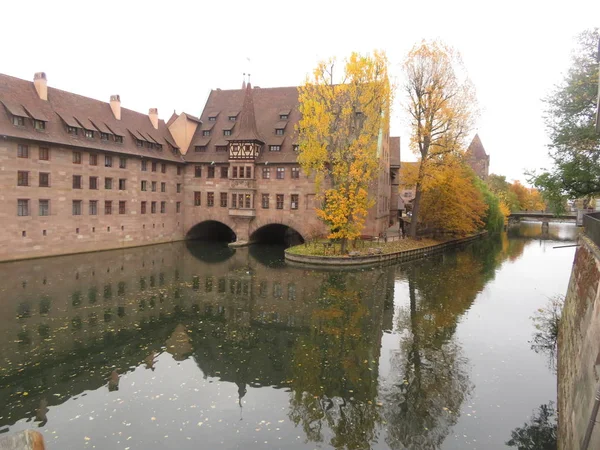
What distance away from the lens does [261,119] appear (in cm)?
4497

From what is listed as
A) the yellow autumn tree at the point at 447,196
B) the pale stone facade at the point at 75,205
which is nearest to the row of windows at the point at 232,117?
the pale stone facade at the point at 75,205

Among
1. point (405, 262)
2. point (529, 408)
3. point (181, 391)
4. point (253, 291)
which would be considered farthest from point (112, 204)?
point (529, 408)

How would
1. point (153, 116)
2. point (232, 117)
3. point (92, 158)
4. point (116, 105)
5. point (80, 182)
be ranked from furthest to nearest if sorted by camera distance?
1. point (232, 117)
2. point (153, 116)
3. point (116, 105)
4. point (92, 158)
5. point (80, 182)

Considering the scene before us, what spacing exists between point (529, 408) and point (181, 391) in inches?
346

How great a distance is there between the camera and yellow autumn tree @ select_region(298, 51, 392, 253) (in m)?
30.8

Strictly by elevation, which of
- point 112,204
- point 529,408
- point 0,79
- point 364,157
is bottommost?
point 529,408

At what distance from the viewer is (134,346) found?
47.1ft

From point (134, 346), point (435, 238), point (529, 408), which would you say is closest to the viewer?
point (529, 408)

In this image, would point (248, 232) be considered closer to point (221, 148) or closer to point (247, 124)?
point (221, 148)

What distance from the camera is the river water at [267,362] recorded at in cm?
949

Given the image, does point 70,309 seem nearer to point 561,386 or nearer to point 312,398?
point 312,398

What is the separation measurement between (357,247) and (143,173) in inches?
836

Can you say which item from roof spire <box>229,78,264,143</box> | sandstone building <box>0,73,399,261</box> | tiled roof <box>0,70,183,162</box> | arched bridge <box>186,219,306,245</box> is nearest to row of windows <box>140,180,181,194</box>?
sandstone building <box>0,73,399,261</box>

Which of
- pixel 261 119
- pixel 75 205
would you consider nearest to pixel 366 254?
pixel 261 119
